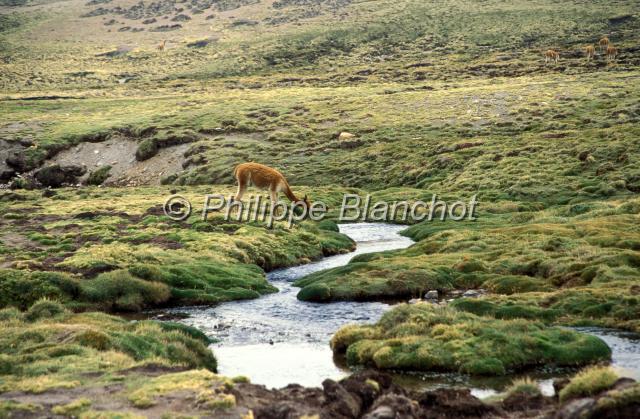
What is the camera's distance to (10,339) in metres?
23.6

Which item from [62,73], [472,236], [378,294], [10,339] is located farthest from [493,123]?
[62,73]

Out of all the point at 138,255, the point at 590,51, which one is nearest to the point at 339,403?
the point at 138,255

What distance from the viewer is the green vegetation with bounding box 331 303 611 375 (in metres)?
23.2

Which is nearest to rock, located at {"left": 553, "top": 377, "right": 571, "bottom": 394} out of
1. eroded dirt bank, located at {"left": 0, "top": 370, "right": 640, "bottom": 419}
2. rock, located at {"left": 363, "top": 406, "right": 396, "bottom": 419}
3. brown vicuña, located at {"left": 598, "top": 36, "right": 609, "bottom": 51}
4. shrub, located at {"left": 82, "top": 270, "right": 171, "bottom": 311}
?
eroded dirt bank, located at {"left": 0, "top": 370, "right": 640, "bottom": 419}

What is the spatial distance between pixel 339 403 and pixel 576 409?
17.6 feet

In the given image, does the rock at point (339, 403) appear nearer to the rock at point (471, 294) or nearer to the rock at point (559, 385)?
the rock at point (559, 385)

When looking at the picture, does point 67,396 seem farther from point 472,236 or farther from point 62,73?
point 62,73

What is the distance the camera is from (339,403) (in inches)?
705

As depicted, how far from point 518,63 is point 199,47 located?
85954 millimetres

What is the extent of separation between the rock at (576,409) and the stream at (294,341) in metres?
3.82

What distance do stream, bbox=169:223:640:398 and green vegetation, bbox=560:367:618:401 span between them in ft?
8.14

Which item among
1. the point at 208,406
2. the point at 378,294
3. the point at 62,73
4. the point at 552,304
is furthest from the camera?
the point at 62,73

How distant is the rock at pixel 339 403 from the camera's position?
17.6 m

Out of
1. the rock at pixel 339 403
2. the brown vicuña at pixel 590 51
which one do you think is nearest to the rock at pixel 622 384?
the rock at pixel 339 403
